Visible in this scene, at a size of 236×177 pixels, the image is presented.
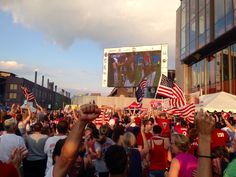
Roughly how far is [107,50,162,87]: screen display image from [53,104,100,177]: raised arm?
47.2m

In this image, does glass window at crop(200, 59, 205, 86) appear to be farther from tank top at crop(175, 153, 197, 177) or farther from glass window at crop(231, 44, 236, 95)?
tank top at crop(175, 153, 197, 177)

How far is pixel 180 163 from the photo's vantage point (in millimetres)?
4652

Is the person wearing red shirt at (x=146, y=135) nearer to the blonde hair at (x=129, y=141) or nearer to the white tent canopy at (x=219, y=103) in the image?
the blonde hair at (x=129, y=141)

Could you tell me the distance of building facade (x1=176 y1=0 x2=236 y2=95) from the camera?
29969 millimetres

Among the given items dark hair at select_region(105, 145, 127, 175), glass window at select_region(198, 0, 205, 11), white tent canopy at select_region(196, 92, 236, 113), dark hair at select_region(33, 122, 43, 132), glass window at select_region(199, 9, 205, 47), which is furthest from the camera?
glass window at select_region(198, 0, 205, 11)

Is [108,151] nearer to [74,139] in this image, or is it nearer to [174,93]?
[74,139]

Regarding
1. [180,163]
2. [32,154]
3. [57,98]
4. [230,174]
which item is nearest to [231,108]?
[32,154]

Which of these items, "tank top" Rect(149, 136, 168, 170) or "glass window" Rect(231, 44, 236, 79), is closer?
"tank top" Rect(149, 136, 168, 170)

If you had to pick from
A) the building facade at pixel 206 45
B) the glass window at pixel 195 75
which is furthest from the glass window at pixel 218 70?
the glass window at pixel 195 75

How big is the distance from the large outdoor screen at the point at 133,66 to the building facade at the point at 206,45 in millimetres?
5128

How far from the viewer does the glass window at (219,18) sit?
29859mm

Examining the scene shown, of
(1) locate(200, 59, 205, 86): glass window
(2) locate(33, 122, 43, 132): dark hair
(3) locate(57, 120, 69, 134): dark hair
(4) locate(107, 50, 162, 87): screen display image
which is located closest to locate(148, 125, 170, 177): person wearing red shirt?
(3) locate(57, 120, 69, 134): dark hair

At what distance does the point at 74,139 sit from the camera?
9.46 feet

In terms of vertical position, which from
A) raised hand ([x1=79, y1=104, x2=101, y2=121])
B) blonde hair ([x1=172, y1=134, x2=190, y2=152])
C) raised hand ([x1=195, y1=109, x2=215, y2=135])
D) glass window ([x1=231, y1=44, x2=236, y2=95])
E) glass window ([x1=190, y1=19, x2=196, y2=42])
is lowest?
blonde hair ([x1=172, y1=134, x2=190, y2=152])
